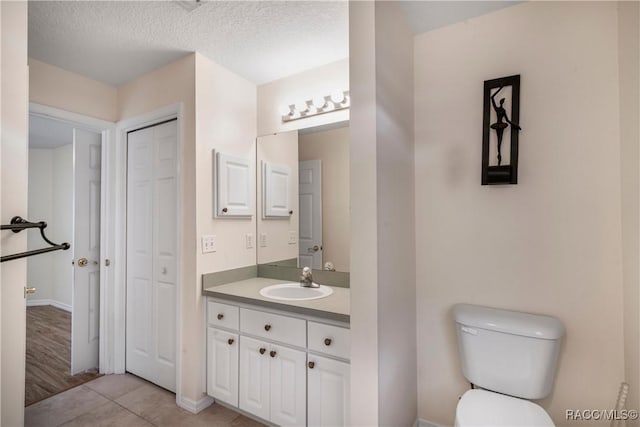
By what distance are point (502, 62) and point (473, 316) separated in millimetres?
1293

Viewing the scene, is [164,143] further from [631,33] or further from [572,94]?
[631,33]

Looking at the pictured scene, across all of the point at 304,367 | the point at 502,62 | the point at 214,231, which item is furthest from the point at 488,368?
the point at 214,231

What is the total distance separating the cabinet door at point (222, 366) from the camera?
198cm

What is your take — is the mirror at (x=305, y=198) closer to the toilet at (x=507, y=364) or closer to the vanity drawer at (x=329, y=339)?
the vanity drawer at (x=329, y=339)

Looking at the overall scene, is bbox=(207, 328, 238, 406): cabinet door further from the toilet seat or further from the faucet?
the toilet seat

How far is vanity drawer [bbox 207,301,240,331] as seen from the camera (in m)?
1.98

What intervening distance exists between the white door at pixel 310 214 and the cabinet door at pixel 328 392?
717 mm

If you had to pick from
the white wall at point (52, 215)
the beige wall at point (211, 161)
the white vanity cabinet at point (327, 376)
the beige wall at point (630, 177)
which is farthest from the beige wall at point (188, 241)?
the white wall at point (52, 215)

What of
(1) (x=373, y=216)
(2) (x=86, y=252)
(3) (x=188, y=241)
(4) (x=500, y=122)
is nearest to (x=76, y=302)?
(2) (x=86, y=252)

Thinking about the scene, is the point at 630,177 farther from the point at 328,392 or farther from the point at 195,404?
the point at 195,404

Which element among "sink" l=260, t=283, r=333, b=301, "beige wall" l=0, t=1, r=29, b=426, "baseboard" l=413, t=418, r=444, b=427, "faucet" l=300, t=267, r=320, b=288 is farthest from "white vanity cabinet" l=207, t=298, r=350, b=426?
"beige wall" l=0, t=1, r=29, b=426

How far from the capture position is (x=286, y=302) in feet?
5.77

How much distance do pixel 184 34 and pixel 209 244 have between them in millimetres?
1300

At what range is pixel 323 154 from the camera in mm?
2217
